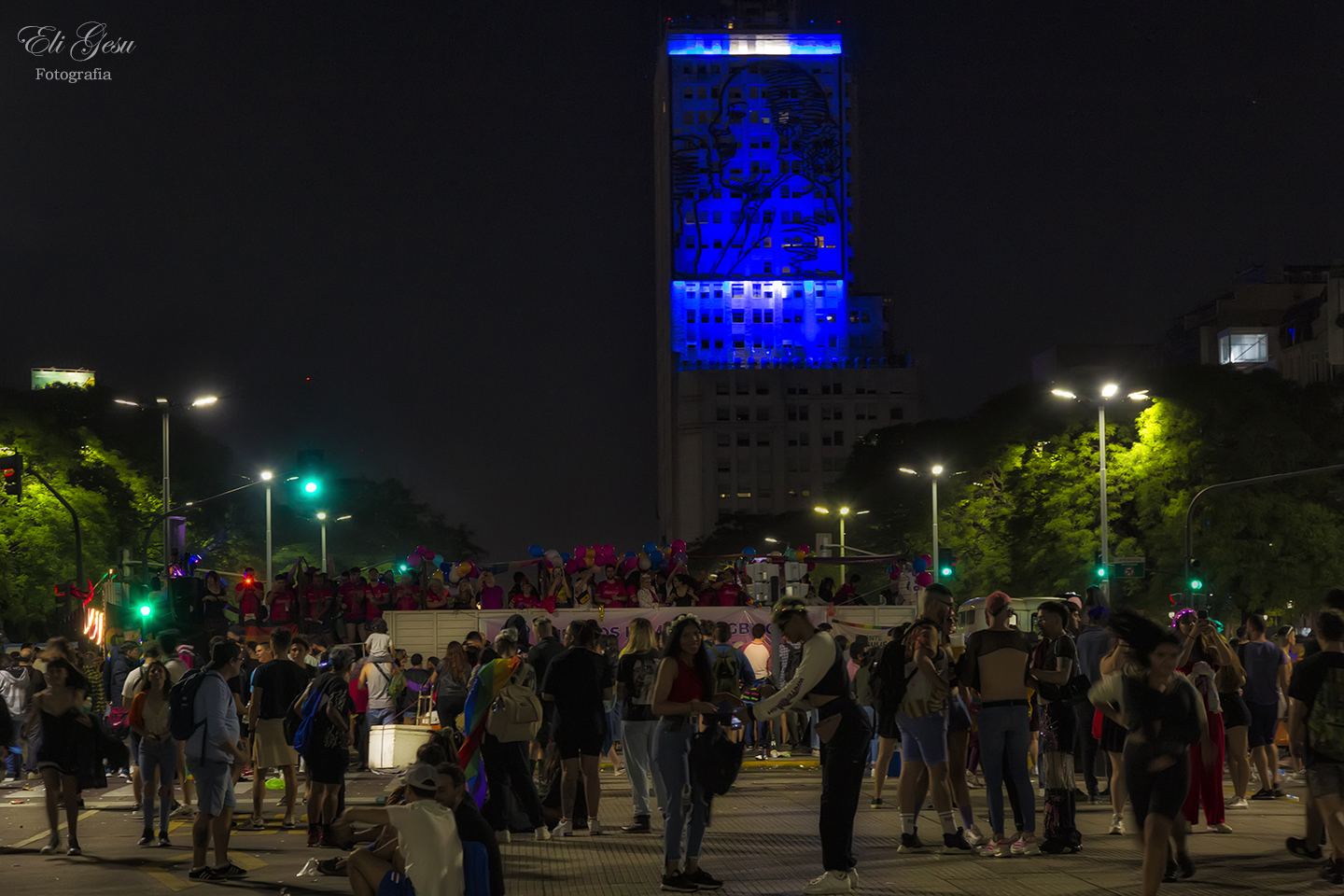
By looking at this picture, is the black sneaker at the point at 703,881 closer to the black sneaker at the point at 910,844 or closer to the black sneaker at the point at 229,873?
the black sneaker at the point at 910,844

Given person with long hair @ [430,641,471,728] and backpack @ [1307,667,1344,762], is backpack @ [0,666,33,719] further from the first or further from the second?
backpack @ [1307,667,1344,762]

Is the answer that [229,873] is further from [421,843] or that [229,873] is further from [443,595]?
[443,595]

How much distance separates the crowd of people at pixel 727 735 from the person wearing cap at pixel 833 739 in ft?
0.04

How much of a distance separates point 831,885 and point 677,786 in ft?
3.86

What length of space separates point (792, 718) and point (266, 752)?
9.99 meters

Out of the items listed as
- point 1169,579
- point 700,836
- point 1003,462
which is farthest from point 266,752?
point 1003,462

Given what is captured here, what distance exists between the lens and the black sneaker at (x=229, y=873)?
441 inches

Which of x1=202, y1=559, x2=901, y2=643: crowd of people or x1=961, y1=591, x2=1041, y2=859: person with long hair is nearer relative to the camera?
x1=961, y1=591, x2=1041, y2=859: person with long hair

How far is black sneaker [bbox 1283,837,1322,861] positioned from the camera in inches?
427

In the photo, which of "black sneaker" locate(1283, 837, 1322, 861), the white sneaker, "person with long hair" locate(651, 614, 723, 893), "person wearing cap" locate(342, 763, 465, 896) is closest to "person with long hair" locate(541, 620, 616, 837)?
"person with long hair" locate(651, 614, 723, 893)

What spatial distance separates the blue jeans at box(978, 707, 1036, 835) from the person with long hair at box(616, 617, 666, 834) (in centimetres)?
309

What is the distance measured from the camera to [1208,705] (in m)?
13.0

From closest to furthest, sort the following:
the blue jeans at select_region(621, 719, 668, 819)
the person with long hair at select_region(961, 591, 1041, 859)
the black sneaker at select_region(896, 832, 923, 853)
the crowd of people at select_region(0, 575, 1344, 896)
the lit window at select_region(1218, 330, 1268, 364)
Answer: the crowd of people at select_region(0, 575, 1344, 896), the person with long hair at select_region(961, 591, 1041, 859), the black sneaker at select_region(896, 832, 923, 853), the blue jeans at select_region(621, 719, 668, 819), the lit window at select_region(1218, 330, 1268, 364)

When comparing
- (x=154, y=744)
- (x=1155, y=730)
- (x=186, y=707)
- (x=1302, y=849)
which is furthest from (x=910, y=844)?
(x=154, y=744)
